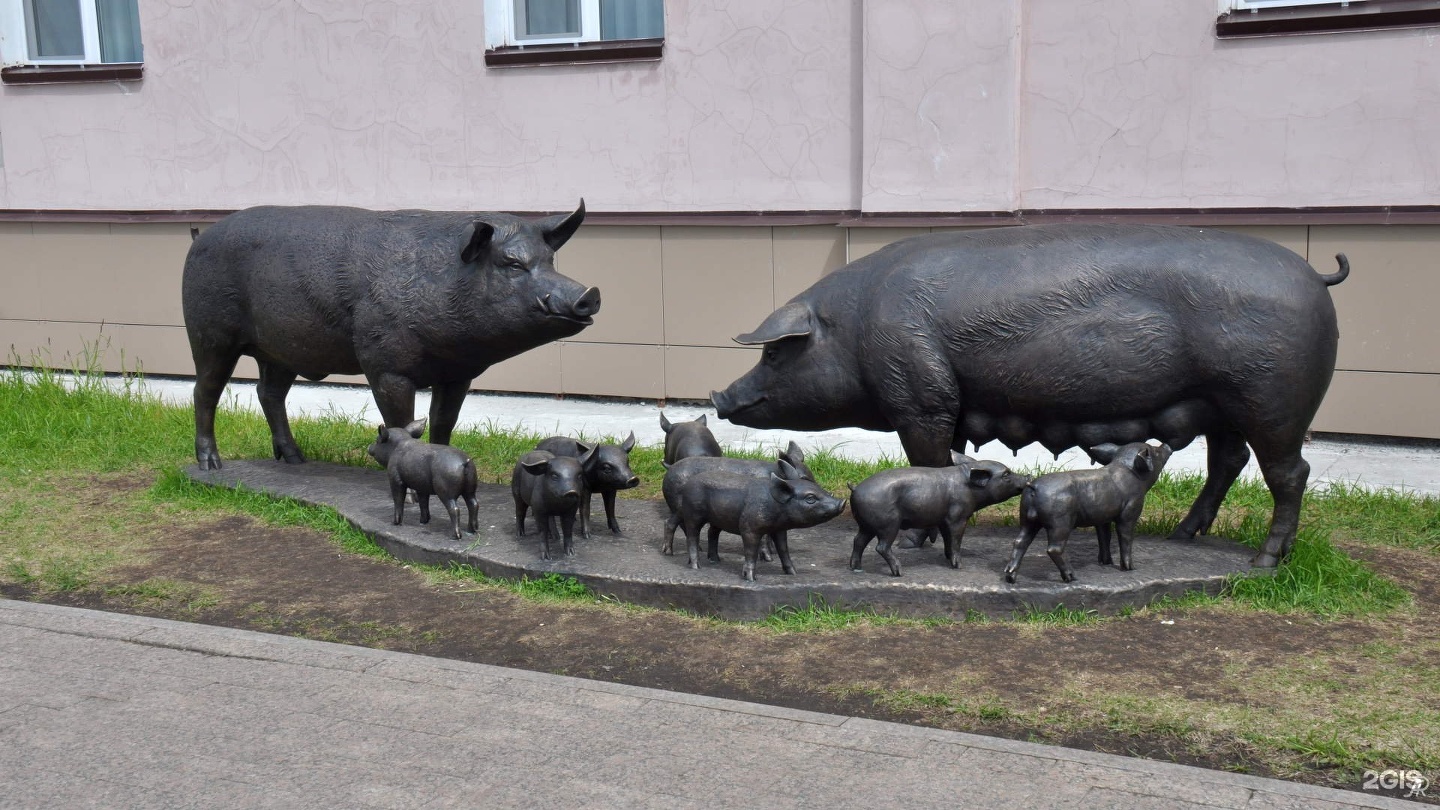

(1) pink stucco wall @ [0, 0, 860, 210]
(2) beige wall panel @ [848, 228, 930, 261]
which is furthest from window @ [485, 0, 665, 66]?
(2) beige wall panel @ [848, 228, 930, 261]

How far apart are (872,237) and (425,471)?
4.26 m

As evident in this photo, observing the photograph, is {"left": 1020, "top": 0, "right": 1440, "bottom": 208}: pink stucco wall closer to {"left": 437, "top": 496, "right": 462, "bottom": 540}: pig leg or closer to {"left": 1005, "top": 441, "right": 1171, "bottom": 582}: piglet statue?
{"left": 1005, "top": 441, "right": 1171, "bottom": 582}: piglet statue

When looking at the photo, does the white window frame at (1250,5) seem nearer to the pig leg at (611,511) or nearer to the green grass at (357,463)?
the green grass at (357,463)

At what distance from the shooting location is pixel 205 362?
25.0ft

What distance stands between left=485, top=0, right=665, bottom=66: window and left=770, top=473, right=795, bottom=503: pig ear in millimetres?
5592

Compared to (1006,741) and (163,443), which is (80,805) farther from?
(163,443)

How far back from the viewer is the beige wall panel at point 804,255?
9719 mm

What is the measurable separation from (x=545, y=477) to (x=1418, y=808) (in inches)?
134

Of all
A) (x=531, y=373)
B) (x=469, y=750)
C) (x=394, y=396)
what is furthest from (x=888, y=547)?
(x=531, y=373)

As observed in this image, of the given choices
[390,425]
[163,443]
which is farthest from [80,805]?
[163,443]

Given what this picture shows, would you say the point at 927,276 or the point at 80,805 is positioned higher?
the point at 927,276

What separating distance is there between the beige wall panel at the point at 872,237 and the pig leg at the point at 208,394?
4.16 meters

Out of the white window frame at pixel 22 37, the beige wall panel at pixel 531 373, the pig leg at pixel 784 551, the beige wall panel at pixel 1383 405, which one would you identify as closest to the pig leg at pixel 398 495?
the pig leg at pixel 784 551

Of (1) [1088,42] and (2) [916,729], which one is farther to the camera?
(1) [1088,42]
